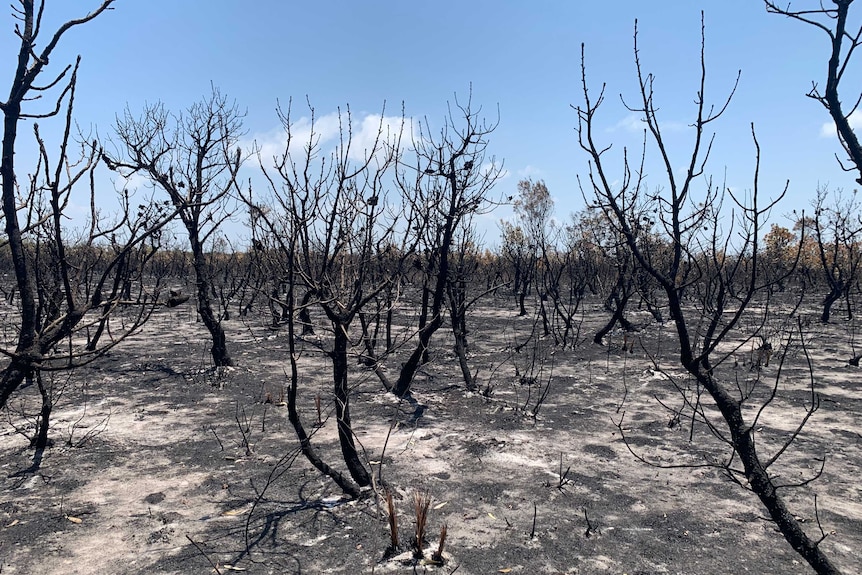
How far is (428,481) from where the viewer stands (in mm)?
4754

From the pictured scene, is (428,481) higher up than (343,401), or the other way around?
(343,401)

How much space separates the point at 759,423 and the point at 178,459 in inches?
254

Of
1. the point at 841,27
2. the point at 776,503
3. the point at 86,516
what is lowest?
the point at 86,516

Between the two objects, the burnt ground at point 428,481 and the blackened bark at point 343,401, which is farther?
the blackened bark at point 343,401

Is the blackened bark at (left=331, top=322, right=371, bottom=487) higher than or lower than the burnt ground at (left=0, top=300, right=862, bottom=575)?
higher

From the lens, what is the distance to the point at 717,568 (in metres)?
3.37

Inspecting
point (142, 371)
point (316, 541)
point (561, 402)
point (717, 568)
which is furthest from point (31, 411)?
point (717, 568)

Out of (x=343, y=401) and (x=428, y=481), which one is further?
(x=428, y=481)

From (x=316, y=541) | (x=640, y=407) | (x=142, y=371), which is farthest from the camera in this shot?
(x=142, y=371)

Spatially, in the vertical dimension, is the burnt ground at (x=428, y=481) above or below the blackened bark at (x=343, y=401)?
below

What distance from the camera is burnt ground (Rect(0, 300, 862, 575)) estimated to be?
353 centimetres

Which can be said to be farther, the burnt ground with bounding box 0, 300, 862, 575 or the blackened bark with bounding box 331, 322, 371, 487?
the blackened bark with bounding box 331, 322, 371, 487

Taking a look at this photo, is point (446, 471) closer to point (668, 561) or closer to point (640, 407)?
point (668, 561)

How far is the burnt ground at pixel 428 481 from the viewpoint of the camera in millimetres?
3533
